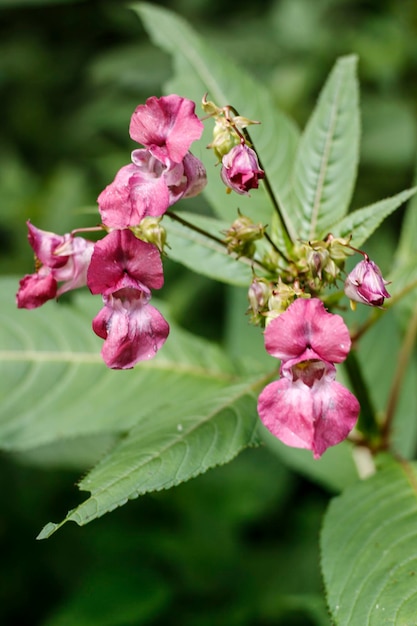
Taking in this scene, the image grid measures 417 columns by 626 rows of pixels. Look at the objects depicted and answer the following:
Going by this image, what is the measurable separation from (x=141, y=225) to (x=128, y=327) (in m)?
0.22

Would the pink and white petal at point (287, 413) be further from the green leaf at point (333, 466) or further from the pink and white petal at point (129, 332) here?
the green leaf at point (333, 466)

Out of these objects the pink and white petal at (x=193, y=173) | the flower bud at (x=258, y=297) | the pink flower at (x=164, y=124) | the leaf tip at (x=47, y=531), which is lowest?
the leaf tip at (x=47, y=531)

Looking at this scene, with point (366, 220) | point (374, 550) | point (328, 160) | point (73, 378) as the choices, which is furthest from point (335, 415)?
point (73, 378)

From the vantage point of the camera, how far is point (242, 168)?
4.96 feet

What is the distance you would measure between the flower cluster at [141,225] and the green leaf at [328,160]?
494 millimetres

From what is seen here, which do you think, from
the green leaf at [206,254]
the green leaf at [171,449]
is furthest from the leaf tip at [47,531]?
the green leaf at [206,254]

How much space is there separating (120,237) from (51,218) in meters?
2.73

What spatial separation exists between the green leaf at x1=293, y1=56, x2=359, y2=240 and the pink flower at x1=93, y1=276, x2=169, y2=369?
2.00ft

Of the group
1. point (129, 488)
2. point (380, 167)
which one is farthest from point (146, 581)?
point (380, 167)

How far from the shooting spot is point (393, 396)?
7.62 feet

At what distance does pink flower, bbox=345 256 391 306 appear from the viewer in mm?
1544

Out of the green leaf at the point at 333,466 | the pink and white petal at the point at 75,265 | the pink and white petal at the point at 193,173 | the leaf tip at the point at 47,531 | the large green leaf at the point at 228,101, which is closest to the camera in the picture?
the leaf tip at the point at 47,531

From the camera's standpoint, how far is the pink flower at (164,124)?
1539mm

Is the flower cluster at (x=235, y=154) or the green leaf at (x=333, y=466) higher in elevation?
the flower cluster at (x=235, y=154)
